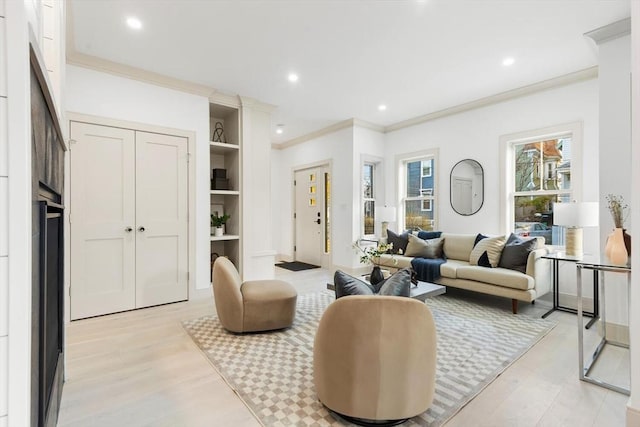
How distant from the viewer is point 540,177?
13.6 feet

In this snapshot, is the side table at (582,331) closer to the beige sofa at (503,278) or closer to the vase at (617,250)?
the vase at (617,250)

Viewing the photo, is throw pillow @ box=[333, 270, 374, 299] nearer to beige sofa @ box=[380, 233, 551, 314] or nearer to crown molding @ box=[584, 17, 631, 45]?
beige sofa @ box=[380, 233, 551, 314]

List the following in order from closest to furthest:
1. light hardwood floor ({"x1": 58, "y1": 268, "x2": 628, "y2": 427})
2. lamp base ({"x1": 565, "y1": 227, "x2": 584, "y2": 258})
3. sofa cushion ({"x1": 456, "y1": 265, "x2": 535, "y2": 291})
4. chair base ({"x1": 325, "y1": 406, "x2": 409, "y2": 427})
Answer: chair base ({"x1": 325, "y1": 406, "x2": 409, "y2": 427}), light hardwood floor ({"x1": 58, "y1": 268, "x2": 628, "y2": 427}), lamp base ({"x1": 565, "y1": 227, "x2": 584, "y2": 258}), sofa cushion ({"x1": 456, "y1": 265, "x2": 535, "y2": 291})

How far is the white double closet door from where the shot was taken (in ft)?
10.7

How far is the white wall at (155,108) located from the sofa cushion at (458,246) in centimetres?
334

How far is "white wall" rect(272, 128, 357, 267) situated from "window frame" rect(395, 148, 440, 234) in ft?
3.12

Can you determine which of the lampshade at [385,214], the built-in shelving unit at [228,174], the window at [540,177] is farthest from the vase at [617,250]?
the built-in shelving unit at [228,174]

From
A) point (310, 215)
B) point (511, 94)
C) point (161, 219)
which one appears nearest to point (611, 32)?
point (511, 94)

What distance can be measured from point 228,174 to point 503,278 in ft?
12.7

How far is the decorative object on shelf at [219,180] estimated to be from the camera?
4.39m

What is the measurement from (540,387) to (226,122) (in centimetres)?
474

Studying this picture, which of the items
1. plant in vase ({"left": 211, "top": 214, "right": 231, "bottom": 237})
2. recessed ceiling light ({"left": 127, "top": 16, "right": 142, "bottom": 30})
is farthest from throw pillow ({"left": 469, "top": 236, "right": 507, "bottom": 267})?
recessed ceiling light ({"left": 127, "top": 16, "right": 142, "bottom": 30})

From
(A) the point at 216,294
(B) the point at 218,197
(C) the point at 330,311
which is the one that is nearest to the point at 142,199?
(B) the point at 218,197

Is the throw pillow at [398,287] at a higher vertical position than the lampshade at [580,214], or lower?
lower
